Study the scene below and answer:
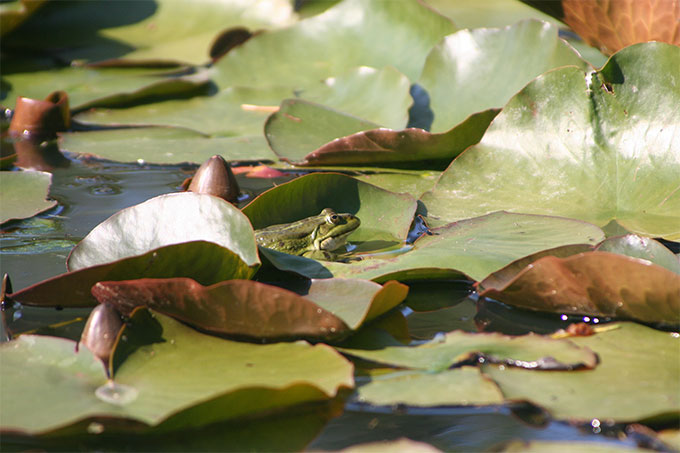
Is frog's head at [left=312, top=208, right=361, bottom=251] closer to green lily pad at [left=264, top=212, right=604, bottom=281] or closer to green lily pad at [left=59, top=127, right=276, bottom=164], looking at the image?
green lily pad at [left=264, top=212, right=604, bottom=281]

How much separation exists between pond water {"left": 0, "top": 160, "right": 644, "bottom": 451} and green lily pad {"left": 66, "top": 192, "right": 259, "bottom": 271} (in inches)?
7.0

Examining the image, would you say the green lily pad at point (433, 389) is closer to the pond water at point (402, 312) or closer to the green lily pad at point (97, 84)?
the pond water at point (402, 312)

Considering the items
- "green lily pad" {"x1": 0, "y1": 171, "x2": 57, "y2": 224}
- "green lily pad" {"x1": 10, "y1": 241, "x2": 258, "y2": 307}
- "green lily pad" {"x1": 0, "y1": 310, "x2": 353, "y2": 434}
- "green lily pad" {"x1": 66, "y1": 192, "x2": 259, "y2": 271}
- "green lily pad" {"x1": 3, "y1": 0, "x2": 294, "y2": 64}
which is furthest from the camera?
"green lily pad" {"x1": 3, "y1": 0, "x2": 294, "y2": 64}

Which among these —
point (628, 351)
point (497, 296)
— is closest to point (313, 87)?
point (497, 296)

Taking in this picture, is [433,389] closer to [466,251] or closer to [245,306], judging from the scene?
[245,306]

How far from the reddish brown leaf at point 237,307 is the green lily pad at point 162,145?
1496 mm

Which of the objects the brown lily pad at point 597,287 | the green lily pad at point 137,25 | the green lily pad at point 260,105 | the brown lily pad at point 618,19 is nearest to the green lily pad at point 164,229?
the brown lily pad at point 597,287

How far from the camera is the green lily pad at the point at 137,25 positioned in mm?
5047

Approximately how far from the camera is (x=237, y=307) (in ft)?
5.36

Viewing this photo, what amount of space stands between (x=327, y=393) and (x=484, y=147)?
4.60ft

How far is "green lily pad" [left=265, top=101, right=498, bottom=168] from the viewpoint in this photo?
8.85 feet

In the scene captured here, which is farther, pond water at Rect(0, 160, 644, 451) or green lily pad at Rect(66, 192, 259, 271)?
green lily pad at Rect(66, 192, 259, 271)

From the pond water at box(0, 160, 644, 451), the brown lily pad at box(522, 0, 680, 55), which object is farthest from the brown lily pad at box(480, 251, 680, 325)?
the brown lily pad at box(522, 0, 680, 55)

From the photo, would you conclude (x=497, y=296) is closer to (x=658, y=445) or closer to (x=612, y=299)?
(x=612, y=299)
